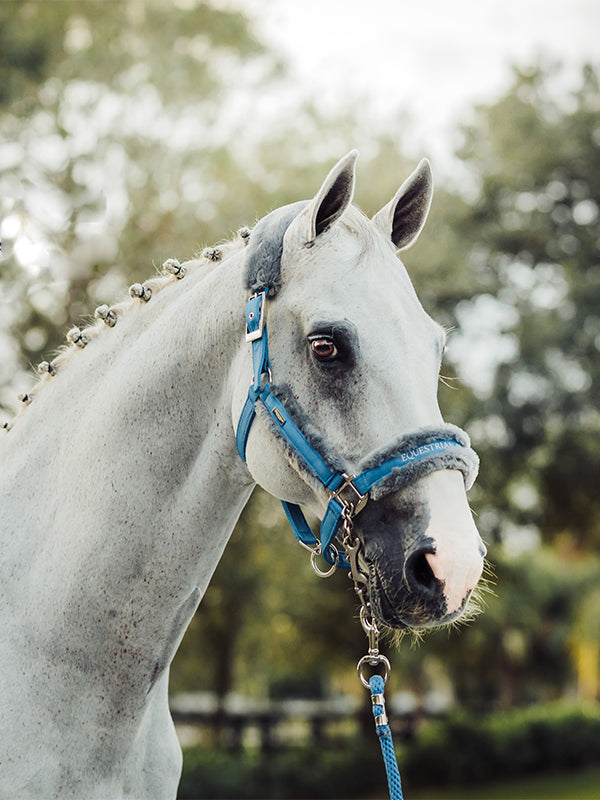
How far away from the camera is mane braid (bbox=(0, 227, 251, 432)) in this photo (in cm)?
271

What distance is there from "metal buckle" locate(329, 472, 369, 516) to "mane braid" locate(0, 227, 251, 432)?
1.03 m

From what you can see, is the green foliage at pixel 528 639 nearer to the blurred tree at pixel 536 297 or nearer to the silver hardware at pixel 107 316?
the blurred tree at pixel 536 297

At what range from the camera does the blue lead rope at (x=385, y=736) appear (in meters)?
2.16

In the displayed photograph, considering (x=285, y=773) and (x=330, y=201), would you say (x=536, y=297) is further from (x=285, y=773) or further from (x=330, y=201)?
(x=330, y=201)

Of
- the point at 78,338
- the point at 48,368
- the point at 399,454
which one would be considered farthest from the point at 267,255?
the point at 48,368

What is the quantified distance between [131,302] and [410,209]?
41.7 inches

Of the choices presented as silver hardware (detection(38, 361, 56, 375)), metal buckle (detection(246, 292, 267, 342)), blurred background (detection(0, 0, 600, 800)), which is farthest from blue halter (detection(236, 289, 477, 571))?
blurred background (detection(0, 0, 600, 800))

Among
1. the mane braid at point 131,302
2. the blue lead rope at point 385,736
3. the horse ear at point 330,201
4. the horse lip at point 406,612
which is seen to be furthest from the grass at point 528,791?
the horse ear at point 330,201

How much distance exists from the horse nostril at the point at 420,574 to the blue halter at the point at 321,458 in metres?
0.20

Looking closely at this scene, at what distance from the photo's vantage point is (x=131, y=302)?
2.77 meters

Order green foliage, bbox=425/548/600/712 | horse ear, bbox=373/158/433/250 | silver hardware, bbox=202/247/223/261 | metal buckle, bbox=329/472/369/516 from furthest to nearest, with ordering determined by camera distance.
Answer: green foliage, bbox=425/548/600/712, silver hardware, bbox=202/247/223/261, horse ear, bbox=373/158/433/250, metal buckle, bbox=329/472/369/516

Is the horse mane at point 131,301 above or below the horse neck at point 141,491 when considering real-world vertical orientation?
above

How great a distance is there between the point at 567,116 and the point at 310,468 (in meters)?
17.1

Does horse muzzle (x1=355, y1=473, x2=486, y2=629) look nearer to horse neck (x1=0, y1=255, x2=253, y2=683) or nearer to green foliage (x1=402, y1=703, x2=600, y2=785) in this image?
horse neck (x1=0, y1=255, x2=253, y2=683)
